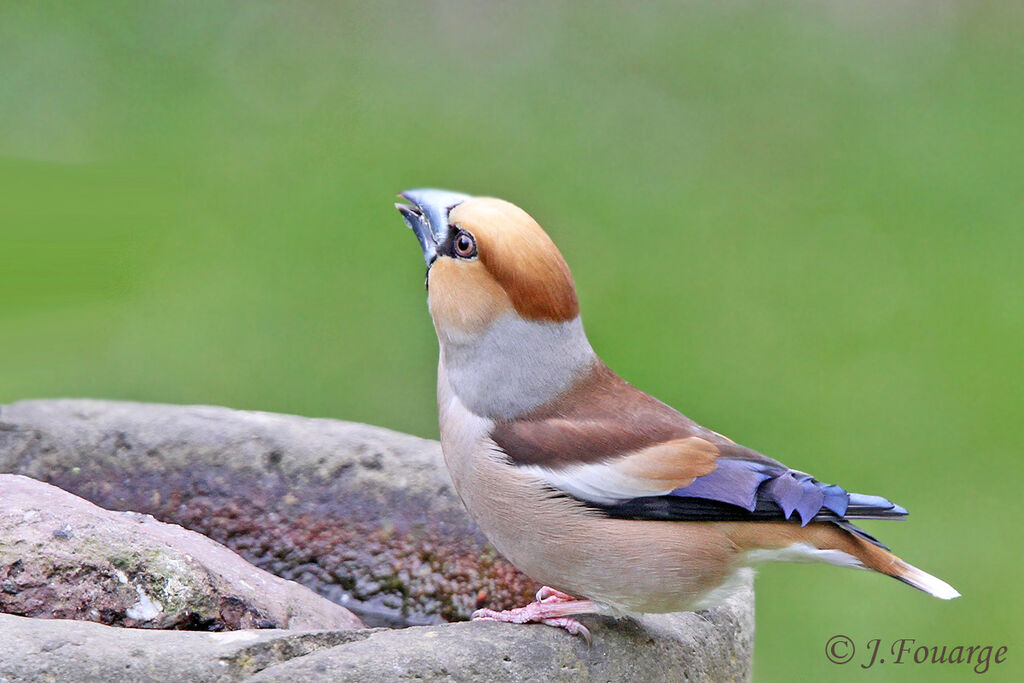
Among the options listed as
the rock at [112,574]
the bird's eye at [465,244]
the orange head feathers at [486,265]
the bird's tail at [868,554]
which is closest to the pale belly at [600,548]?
the bird's tail at [868,554]

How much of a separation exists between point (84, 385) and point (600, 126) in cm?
453

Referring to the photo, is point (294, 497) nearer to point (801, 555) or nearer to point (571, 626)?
point (571, 626)

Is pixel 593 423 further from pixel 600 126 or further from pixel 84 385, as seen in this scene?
pixel 600 126

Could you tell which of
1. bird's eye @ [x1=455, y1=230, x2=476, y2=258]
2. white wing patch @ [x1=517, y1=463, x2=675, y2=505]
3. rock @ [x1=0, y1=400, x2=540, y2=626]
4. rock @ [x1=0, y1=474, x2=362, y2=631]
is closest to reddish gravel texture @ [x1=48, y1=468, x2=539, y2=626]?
rock @ [x1=0, y1=400, x2=540, y2=626]

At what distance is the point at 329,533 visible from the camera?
158 inches

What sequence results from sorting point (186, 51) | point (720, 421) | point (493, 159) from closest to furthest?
point (720, 421), point (493, 159), point (186, 51)

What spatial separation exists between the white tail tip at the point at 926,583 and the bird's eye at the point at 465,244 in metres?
1.30

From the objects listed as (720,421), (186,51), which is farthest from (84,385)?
(186,51)

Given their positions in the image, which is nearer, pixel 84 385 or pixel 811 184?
pixel 84 385

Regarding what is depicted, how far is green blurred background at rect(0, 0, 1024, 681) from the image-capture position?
274 inches

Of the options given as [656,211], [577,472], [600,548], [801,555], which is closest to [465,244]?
[577,472]

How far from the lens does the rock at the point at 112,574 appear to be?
305cm

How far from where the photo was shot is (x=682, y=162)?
9.73m

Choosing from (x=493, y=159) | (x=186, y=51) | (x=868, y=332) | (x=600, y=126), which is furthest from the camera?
(x=186, y=51)
